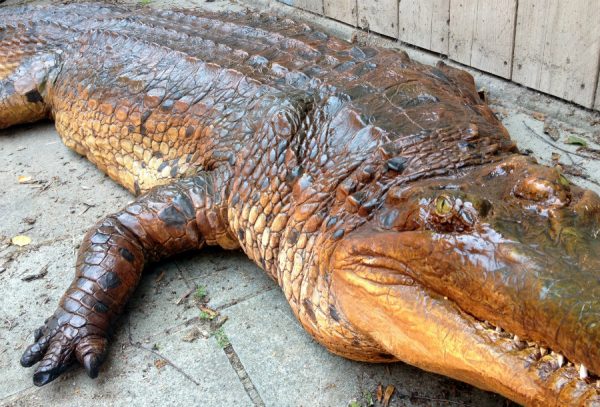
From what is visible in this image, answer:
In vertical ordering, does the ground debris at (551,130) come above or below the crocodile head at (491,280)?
below

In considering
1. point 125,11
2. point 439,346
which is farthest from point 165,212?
point 125,11

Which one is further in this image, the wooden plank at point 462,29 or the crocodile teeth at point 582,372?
the wooden plank at point 462,29

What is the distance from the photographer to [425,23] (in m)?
5.15

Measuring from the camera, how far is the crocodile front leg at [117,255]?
9.16 feet

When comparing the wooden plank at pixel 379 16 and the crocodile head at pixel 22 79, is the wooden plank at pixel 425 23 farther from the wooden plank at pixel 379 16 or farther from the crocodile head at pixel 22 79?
the crocodile head at pixel 22 79

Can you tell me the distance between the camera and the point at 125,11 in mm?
5102

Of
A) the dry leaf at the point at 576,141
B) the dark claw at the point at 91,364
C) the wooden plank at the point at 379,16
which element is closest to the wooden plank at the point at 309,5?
the wooden plank at the point at 379,16

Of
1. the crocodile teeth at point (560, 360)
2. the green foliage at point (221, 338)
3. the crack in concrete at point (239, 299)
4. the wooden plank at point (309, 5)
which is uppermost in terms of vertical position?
the crocodile teeth at point (560, 360)

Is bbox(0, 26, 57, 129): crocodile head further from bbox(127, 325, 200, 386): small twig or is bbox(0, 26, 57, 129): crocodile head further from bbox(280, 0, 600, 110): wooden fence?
bbox(280, 0, 600, 110): wooden fence

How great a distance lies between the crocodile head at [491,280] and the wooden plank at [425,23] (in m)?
3.03

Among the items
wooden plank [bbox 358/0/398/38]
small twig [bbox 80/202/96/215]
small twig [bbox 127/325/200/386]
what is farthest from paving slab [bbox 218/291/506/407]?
wooden plank [bbox 358/0/398/38]

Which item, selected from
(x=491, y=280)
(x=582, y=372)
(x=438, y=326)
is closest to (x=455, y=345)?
(x=438, y=326)

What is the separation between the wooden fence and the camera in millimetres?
4031

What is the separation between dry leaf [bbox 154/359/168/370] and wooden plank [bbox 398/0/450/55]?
11.7 feet
